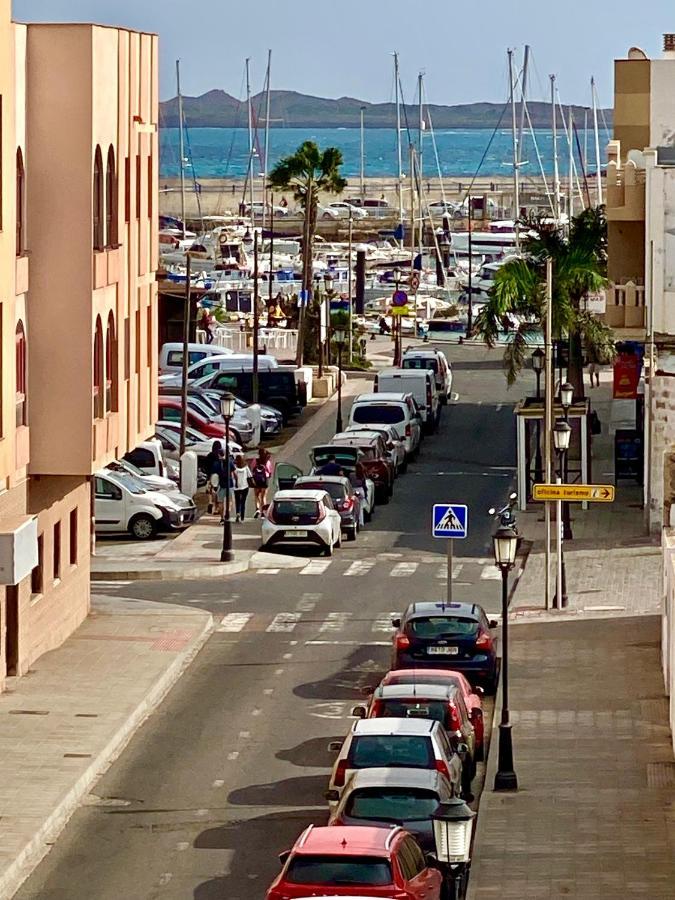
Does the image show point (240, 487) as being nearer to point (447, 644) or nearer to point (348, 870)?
point (447, 644)

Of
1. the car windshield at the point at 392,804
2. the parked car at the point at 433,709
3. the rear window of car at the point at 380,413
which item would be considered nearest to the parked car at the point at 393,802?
the car windshield at the point at 392,804

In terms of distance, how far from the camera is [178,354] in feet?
232

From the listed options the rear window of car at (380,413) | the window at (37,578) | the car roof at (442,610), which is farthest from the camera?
the rear window of car at (380,413)

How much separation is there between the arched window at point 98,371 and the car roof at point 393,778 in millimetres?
11794

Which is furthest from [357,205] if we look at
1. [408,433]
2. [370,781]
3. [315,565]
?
[370,781]

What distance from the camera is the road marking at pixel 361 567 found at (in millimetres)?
41906

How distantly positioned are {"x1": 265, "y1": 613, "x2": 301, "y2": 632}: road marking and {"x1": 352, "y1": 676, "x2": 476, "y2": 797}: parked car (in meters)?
10.1

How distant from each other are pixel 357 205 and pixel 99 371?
14530 centimetres

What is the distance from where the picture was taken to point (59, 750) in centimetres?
2653

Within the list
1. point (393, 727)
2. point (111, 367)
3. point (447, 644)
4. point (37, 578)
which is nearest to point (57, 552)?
point (37, 578)

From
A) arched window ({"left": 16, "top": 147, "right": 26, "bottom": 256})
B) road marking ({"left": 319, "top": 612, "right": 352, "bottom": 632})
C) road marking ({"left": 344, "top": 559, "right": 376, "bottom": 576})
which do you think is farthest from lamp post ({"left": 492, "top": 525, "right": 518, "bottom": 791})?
road marking ({"left": 344, "top": 559, "right": 376, "bottom": 576})

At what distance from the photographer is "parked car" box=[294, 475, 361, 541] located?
45.7m

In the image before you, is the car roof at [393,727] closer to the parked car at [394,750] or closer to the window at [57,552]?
the parked car at [394,750]

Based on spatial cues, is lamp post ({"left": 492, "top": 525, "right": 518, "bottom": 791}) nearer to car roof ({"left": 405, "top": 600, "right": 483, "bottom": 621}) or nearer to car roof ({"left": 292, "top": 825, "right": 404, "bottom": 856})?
car roof ({"left": 405, "top": 600, "right": 483, "bottom": 621})
